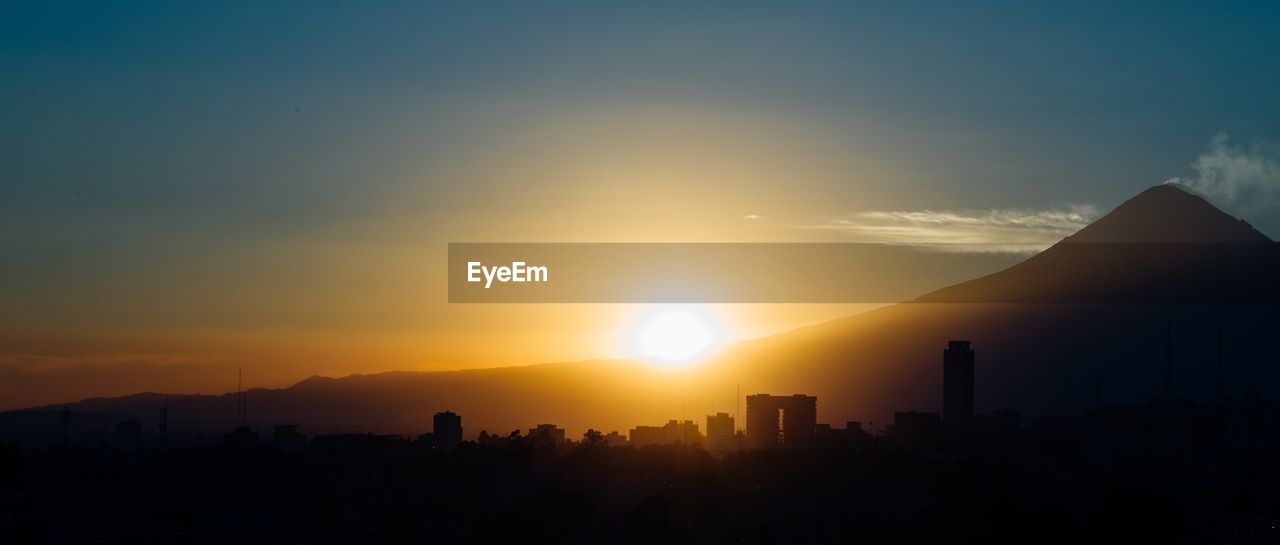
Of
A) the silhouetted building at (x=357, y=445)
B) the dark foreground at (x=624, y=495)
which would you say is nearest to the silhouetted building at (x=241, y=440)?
the dark foreground at (x=624, y=495)

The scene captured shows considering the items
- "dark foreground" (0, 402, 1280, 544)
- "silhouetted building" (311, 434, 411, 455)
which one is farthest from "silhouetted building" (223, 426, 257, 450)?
"silhouetted building" (311, 434, 411, 455)

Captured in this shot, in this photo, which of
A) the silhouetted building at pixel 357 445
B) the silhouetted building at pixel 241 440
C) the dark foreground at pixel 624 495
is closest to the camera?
the dark foreground at pixel 624 495

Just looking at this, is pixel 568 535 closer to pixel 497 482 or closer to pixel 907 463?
pixel 497 482

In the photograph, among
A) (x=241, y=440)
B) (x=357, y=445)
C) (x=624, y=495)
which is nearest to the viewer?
(x=624, y=495)

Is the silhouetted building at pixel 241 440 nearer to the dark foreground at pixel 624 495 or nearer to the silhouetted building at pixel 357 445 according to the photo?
the dark foreground at pixel 624 495

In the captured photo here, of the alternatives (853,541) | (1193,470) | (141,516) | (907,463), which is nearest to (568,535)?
(853,541)

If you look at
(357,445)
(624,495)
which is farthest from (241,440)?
(624,495)

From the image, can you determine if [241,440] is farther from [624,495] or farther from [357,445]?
[624,495]

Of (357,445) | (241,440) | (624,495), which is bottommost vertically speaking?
(624,495)

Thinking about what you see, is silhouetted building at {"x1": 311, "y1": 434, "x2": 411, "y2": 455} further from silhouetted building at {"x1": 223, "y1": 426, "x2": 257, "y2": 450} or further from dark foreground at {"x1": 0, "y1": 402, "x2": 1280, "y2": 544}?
silhouetted building at {"x1": 223, "y1": 426, "x2": 257, "y2": 450}
